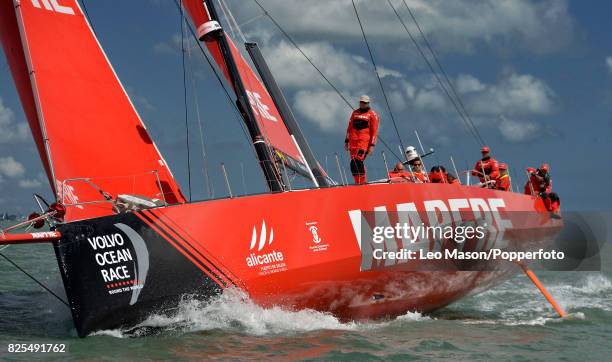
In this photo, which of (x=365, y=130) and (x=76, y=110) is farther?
(x=365, y=130)

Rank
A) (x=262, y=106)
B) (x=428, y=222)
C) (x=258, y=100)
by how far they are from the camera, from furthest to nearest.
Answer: (x=258, y=100), (x=262, y=106), (x=428, y=222)

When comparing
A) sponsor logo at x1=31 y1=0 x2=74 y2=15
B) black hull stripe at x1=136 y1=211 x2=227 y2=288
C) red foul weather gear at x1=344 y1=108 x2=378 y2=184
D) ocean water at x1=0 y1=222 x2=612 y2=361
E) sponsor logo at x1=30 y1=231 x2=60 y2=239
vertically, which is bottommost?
ocean water at x1=0 y1=222 x2=612 y2=361

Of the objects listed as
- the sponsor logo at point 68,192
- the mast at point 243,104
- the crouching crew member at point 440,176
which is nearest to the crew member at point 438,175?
the crouching crew member at point 440,176

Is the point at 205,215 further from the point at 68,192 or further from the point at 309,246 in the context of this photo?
the point at 68,192

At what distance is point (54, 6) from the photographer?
8688 mm

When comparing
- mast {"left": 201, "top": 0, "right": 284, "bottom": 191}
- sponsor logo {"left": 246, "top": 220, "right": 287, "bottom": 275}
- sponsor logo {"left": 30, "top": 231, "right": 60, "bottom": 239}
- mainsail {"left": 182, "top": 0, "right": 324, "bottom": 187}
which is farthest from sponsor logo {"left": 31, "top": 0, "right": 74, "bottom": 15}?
sponsor logo {"left": 246, "top": 220, "right": 287, "bottom": 275}

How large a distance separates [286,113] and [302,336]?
3353mm

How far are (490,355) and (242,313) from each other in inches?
86.2

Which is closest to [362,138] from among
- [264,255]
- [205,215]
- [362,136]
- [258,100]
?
[362,136]

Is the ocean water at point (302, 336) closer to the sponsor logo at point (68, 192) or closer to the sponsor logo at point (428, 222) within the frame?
the sponsor logo at point (428, 222)

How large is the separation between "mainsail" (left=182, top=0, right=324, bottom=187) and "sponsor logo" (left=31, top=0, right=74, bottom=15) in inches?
53.4

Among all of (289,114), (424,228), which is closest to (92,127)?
(289,114)

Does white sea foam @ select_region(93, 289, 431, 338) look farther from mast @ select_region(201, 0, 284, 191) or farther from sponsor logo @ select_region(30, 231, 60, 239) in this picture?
mast @ select_region(201, 0, 284, 191)

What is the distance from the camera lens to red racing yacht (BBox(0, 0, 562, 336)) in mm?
6207
